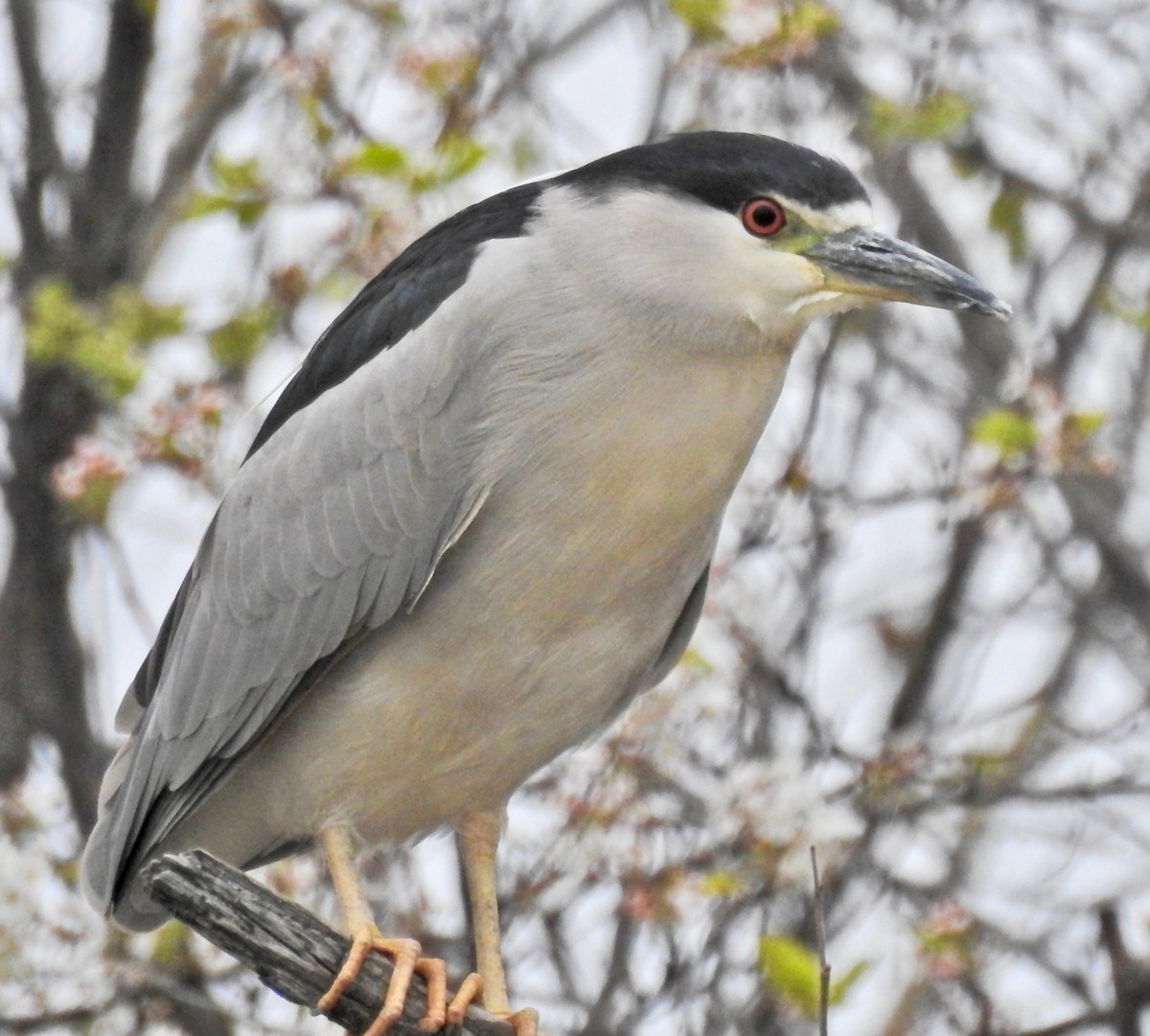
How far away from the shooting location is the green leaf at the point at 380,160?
487 cm

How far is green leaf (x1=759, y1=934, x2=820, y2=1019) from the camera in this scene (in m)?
4.02

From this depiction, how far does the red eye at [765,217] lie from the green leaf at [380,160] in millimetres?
1416

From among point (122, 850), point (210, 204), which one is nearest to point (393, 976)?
point (122, 850)

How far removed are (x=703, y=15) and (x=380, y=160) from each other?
899mm

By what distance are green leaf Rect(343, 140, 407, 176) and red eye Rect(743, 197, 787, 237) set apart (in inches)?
55.8

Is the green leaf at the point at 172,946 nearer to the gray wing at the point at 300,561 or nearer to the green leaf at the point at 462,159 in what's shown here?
the gray wing at the point at 300,561

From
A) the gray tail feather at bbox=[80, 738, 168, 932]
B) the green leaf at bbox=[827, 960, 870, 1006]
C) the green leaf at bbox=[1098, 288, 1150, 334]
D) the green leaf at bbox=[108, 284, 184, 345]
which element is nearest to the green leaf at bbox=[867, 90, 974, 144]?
the green leaf at bbox=[1098, 288, 1150, 334]

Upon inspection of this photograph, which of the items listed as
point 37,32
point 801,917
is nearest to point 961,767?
point 801,917

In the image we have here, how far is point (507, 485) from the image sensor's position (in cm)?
376

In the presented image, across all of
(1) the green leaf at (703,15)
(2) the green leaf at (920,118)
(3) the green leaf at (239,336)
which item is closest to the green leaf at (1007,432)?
(2) the green leaf at (920,118)

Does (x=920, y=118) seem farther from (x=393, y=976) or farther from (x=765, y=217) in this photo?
(x=393, y=976)

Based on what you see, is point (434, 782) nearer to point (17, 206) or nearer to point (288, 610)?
point (288, 610)

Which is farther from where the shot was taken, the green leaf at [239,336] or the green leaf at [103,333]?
the green leaf at [239,336]

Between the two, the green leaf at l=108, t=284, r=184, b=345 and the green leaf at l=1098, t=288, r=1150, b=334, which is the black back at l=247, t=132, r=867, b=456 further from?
the green leaf at l=1098, t=288, r=1150, b=334
